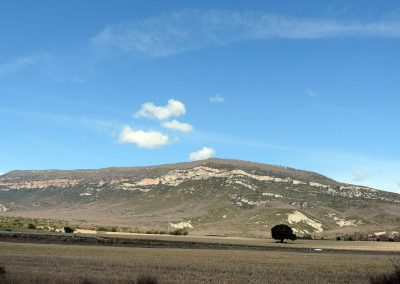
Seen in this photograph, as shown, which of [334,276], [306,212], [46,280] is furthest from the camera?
[306,212]

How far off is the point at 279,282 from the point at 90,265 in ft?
45.5

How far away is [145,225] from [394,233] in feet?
263

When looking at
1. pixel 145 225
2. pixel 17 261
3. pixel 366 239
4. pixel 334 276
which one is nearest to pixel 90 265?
pixel 17 261

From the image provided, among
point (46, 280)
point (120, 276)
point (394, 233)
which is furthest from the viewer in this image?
point (394, 233)

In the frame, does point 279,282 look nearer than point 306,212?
Yes

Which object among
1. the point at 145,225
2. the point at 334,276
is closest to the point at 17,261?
the point at 334,276

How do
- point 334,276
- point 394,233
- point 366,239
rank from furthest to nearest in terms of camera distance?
point 394,233, point 366,239, point 334,276

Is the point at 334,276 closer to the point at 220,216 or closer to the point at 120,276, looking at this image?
the point at 120,276

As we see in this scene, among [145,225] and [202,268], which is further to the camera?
[145,225]

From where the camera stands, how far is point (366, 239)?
137 m

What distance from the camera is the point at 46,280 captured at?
24.0 metres

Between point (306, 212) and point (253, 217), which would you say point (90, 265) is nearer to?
point (253, 217)

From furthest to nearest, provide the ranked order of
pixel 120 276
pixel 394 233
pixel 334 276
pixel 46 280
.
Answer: pixel 394 233 < pixel 334 276 < pixel 120 276 < pixel 46 280

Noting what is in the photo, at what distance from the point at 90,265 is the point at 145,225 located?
145 meters
